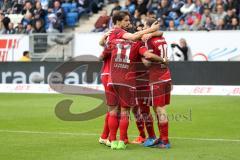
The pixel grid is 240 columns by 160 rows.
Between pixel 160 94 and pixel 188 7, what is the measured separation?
18.1m

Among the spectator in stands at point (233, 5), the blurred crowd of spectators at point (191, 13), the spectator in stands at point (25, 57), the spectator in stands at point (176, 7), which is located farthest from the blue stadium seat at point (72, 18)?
the spectator in stands at point (233, 5)

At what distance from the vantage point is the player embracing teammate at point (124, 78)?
11.2m

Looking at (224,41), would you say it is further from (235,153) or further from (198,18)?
(235,153)

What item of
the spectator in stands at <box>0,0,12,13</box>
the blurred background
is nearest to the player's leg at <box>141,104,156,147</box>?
the blurred background

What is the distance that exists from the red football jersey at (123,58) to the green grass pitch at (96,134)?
123 centimetres

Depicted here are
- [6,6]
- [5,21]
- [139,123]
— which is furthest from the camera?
[6,6]

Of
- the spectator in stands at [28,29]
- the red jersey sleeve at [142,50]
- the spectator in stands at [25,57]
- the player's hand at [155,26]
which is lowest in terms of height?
the spectator in stands at [25,57]

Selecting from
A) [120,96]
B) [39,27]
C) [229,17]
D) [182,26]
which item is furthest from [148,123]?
[39,27]

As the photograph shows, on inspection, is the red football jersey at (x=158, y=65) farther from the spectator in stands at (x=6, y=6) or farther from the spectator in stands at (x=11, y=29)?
the spectator in stands at (x=6, y=6)

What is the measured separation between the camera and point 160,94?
11500 mm

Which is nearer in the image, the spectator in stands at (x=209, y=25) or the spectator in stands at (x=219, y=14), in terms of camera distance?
the spectator in stands at (x=209, y=25)

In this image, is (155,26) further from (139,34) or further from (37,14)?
(37,14)

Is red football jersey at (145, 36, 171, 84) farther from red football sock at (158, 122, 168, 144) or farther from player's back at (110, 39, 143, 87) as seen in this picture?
red football sock at (158, 122, 168, 144)

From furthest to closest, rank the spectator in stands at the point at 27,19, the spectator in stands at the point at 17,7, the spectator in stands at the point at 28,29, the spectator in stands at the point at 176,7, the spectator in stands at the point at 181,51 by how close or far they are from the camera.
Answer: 1. the spectator in stands at the point at 17,7
2. the spectator in stands at the point at 27,19
3. the spectator in stands at the point at 28,29
4. the spectator in stands at the point at 176,7
5. the spectator in stands at the point at 181,51
